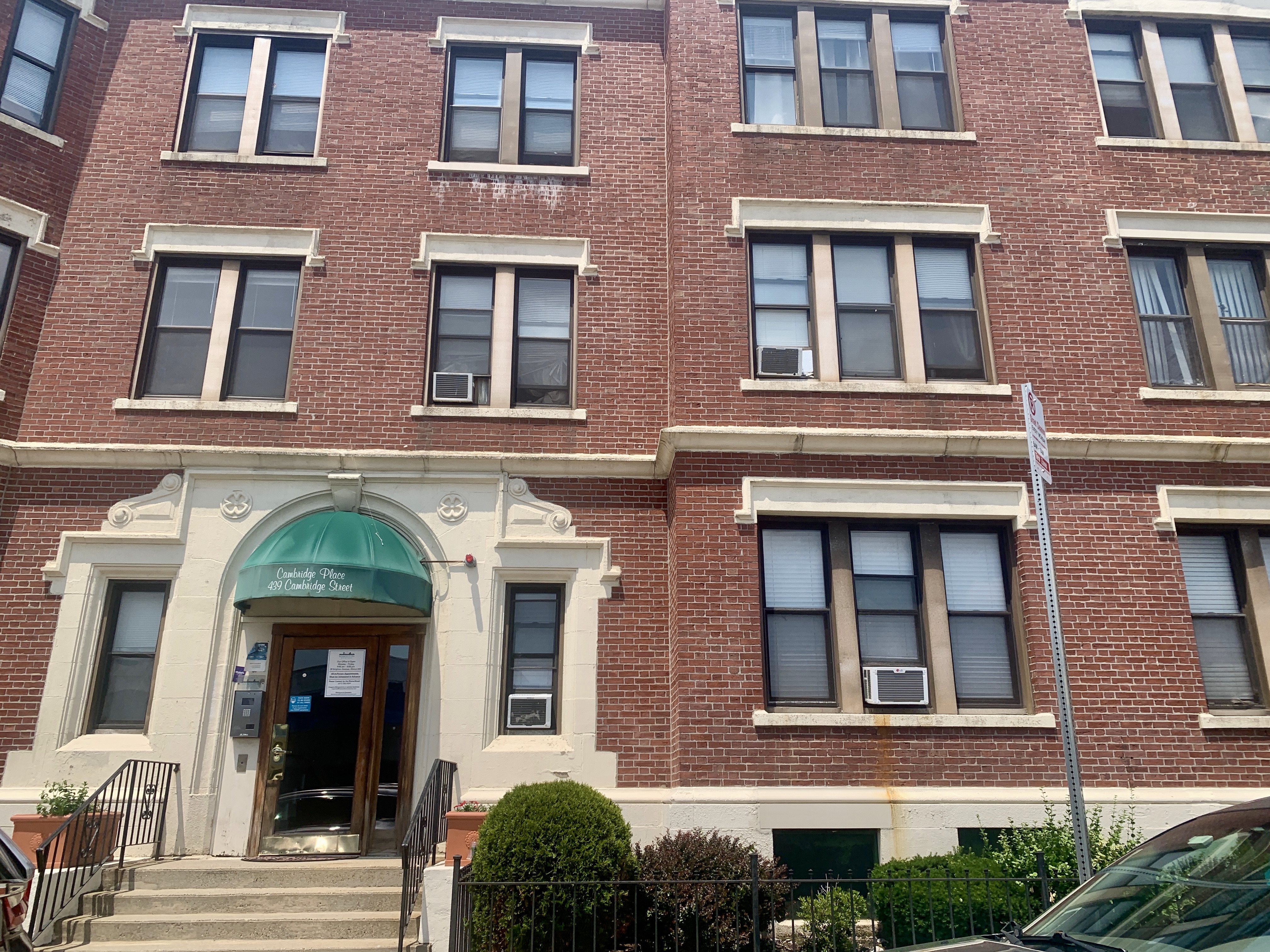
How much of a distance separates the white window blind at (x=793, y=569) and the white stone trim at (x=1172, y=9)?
27.1 ft

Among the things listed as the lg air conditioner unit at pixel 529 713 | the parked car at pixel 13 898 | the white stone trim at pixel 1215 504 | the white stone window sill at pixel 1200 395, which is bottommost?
the parked car at pixel 13 898

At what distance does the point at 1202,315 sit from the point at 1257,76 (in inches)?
158

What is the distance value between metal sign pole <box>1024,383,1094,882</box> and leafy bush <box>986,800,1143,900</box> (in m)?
2.88

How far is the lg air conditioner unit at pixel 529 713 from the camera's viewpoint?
34.7 ft

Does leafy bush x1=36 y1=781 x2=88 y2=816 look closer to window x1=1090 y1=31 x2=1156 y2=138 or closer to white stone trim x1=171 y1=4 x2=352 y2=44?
white stone trim x1=171 y1=4 x2=352 y2=44

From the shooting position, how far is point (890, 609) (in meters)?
10.3

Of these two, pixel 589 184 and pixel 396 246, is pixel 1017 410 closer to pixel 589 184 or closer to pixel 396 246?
pixel 589 184

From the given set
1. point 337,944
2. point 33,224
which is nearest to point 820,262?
point 337,944

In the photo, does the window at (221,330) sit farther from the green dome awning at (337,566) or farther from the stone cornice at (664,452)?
the green dome awning at (337,566)

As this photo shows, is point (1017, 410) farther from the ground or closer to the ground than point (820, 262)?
closer to the ground

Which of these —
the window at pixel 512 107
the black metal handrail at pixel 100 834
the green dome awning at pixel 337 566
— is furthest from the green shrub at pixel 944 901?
the window at pixel 512 107

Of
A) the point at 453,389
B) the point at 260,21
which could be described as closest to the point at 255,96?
the point at 260,21

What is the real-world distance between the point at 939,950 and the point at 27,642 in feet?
34.0

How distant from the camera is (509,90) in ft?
43.3
